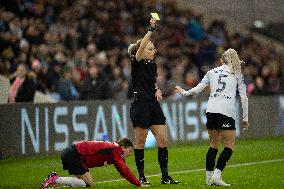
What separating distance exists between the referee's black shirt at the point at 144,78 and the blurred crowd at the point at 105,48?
780 centimetres

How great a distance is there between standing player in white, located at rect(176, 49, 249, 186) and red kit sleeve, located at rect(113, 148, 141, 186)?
56.2 inches

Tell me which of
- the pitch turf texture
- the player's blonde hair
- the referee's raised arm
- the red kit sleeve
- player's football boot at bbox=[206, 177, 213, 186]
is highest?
the referee's raised arm

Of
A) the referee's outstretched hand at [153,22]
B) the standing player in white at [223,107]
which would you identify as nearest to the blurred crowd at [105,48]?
the standing player in white at [223,107]

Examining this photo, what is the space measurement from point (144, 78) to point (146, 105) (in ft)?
1.40

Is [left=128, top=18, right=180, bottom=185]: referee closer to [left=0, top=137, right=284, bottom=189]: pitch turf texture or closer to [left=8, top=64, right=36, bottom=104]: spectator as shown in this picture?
[left=0, top=137, right=284, bottom=189]: pitch turf texture

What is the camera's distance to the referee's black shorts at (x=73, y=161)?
1273 cm

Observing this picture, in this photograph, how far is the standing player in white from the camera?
1312 cm

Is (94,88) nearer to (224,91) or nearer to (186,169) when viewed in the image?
(186,169)

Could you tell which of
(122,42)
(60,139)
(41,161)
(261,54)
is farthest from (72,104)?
(261,54)

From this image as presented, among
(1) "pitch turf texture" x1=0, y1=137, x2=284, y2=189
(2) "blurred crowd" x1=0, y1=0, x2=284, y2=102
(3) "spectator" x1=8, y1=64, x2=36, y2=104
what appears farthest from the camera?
(2) "blurred crowd" x1=0, y1=0, x2=284, y2=102

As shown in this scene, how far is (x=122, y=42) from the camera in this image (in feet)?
92.3

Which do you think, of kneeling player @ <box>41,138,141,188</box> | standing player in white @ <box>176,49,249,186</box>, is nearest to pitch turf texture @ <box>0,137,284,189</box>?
standing player in white @ <box>176,49,249,186</box>

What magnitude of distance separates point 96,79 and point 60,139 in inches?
118

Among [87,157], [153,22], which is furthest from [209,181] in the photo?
[153,22]
